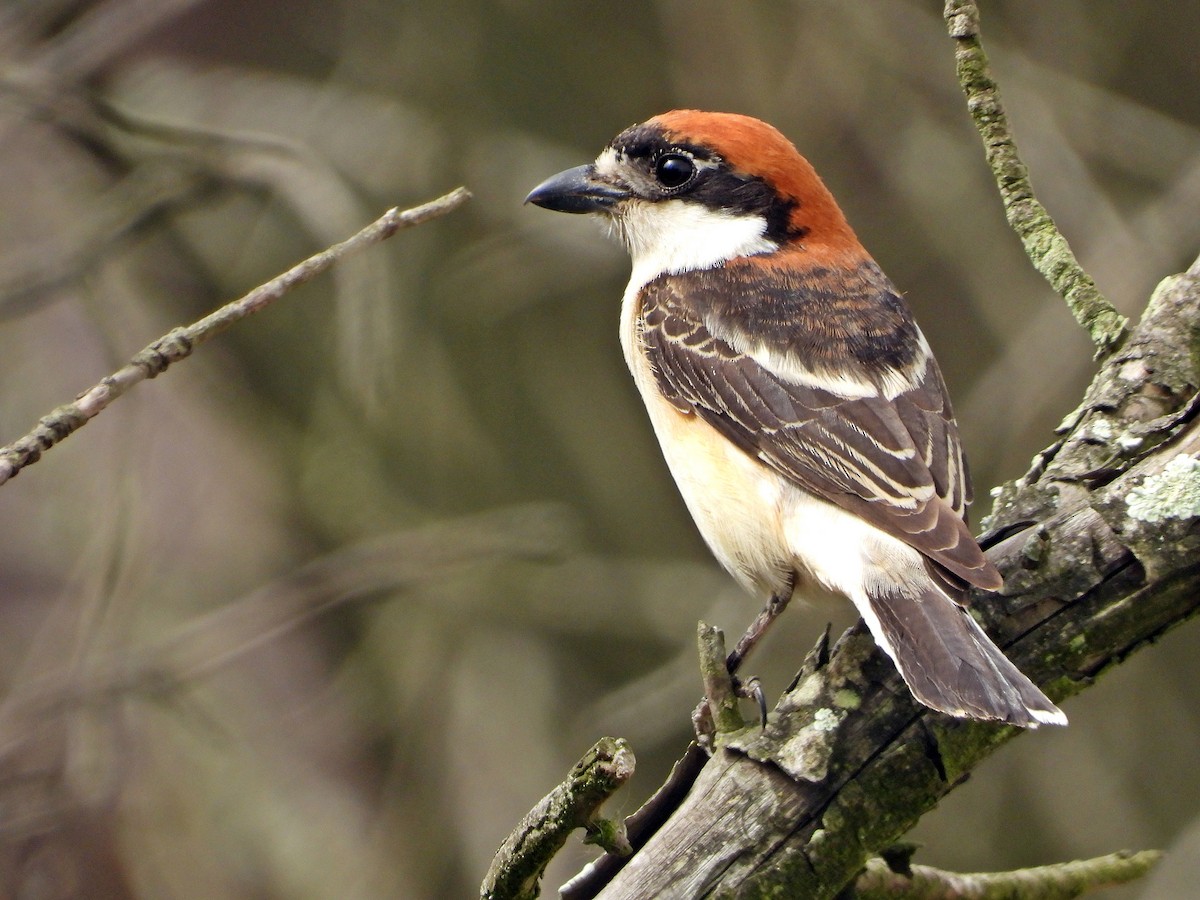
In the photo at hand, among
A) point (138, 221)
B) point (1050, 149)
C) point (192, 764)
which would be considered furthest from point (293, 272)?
point (1050, 149)

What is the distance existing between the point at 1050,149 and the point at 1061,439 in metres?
2.93

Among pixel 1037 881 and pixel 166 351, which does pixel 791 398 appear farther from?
pixel 166 351

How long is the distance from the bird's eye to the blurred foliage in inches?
50.8

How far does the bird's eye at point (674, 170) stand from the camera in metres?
4.04

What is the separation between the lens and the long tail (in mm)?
2393

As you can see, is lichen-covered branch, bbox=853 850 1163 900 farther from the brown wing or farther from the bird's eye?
the bird's eye

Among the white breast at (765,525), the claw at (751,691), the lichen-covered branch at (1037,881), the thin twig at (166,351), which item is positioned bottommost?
the lichen-covered branch at (1037,881)

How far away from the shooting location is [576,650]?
636 centimetres

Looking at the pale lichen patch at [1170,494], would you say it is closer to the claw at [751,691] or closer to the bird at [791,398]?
the bird at [791,398]

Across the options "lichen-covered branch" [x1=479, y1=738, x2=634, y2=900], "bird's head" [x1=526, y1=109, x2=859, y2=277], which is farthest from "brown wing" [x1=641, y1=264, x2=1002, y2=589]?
"lichen-covered branch" [x1=479, y1=738, x2=634, y2=900]

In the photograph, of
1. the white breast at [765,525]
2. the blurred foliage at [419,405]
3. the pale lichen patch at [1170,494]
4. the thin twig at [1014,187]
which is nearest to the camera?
the pale lichen patch at [1170,494]

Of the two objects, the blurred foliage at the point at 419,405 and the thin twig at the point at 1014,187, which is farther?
the blurred foliage at the point at 419,405

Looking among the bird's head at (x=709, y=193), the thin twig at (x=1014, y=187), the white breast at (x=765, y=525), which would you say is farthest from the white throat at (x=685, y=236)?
the thin twig at (x=1014, y=187)

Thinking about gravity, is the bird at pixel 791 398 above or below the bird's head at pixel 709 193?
below
